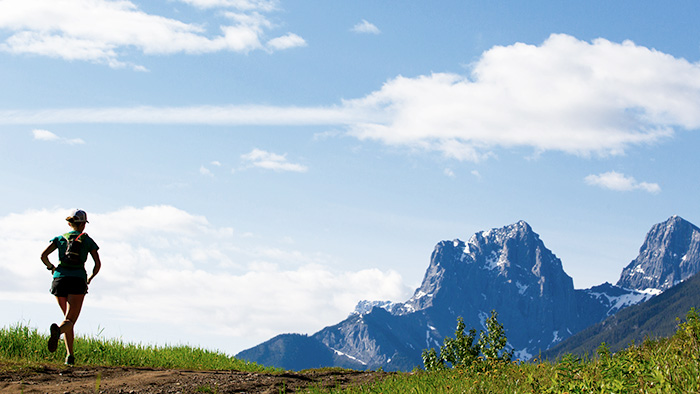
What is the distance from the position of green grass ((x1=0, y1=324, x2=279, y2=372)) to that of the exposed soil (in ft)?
7.12

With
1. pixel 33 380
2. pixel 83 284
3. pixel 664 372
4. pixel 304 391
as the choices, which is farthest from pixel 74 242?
pixel 664 372

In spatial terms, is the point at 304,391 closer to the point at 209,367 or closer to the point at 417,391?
the point at 417,391

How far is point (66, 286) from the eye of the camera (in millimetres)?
15266

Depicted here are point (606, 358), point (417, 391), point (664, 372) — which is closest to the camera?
point (664, 372)

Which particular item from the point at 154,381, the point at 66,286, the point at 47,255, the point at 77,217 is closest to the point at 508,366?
the point at 154,381

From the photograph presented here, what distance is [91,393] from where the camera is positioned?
38.5 ft

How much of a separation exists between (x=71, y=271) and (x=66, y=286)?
381 mm

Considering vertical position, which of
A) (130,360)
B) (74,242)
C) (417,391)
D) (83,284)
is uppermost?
(74,242)

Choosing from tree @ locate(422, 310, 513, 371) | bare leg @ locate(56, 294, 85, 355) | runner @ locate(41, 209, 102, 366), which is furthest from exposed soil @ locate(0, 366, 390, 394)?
tree @ locate(422, 310, 513, 371)

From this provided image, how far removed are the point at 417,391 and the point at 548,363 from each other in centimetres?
408

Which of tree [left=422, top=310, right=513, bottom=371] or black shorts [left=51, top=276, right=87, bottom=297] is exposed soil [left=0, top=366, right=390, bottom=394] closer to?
black shorts [left=51, top=276, right=87, bottom=297]

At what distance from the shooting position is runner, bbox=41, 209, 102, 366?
1527 centimetres

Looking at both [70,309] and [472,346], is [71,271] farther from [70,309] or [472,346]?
[472,346]

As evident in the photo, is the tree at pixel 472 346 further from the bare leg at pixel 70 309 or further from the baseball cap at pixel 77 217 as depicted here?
the baseball cap at pixel 77 217
